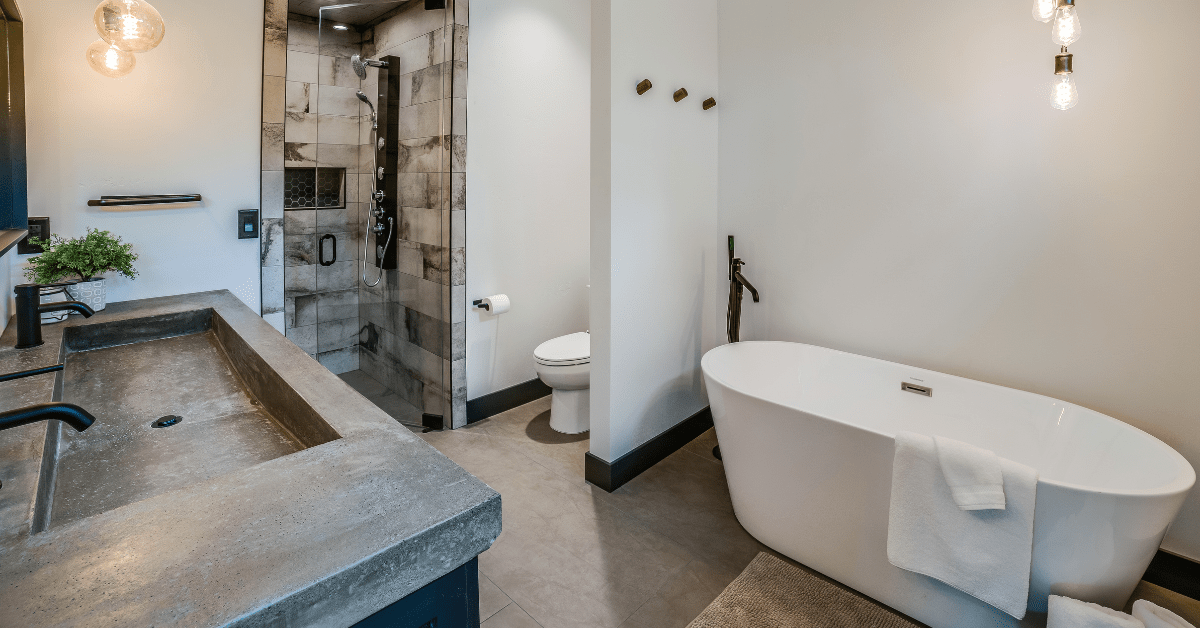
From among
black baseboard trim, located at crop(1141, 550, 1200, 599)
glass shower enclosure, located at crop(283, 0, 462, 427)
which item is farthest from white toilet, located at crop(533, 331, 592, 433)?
black baseboard trim, located at crop(1141, 550, 1200, 599)

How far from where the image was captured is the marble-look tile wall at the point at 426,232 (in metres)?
2.98

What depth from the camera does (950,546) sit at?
167cm

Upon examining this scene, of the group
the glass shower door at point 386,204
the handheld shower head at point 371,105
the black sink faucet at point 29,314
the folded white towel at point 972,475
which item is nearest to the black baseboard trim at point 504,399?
the glass shower door at point 386,204

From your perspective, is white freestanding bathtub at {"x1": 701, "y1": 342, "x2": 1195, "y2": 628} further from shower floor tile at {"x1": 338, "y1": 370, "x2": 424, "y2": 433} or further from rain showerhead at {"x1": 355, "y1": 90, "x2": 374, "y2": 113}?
rain showerhead at {"x1": 355, "y1": 90, "x2": 374, "y2": 113}

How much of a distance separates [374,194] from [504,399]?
1.38 meters

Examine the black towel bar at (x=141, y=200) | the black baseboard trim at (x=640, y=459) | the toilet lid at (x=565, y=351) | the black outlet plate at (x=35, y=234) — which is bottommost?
the black baseboard trim at (x=640, y=459)

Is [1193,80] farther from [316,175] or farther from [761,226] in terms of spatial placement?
[316,175]

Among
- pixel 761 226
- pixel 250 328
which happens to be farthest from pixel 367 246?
pixel 761 226

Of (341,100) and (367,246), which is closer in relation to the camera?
(341,100)

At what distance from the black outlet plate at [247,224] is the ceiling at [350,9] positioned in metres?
0.95

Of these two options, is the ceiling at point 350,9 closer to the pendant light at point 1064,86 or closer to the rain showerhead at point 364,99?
the rain showerhead at point 364,99

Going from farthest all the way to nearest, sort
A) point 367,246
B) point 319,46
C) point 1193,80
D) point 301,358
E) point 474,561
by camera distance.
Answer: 1. point 367,246
2. point 319,46
3. point 1193,80
4. point 301,358
5. point 474,561

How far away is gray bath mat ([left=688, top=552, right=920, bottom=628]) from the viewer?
1.85 m

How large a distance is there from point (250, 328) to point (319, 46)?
155 centimetres
